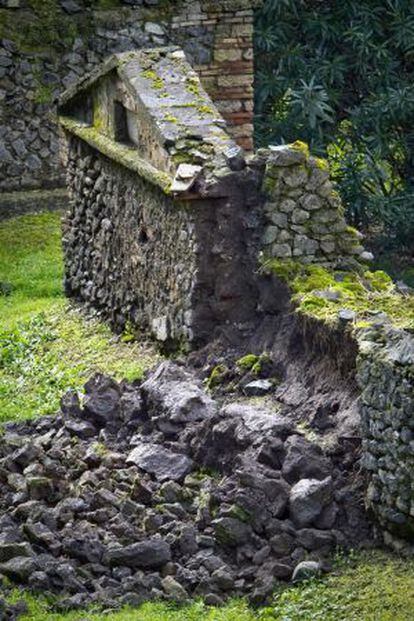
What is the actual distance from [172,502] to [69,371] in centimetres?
340

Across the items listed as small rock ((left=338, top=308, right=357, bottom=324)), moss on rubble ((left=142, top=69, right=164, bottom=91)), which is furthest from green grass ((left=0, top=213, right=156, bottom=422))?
small rock ((left=338, top=308, right=357, bottom=324))

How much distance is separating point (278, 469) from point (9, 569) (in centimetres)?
177

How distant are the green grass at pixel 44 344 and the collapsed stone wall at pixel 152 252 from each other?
26 centimetres

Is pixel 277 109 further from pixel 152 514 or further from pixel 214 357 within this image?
pixel 152 514

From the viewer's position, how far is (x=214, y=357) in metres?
12.7

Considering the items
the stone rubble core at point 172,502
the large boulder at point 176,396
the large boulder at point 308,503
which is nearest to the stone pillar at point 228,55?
the large boulder at point 176,396

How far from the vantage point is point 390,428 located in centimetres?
1005

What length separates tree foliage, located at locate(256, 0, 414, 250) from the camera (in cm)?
2134

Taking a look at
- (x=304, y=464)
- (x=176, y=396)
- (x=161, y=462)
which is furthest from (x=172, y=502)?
(x=176, y=396)

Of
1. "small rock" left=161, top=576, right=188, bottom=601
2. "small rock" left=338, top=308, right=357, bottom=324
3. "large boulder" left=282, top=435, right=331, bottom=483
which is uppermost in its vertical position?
"small rock" left=338, top=308, right=357, bottom=324

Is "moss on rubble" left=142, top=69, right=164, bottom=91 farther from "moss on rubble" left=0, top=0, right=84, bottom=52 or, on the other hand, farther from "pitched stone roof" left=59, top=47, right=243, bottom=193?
"moss on rubble" left=0, top=0, right=84, bottom=52

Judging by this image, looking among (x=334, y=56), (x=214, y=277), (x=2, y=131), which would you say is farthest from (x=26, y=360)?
(x=334, y=56)

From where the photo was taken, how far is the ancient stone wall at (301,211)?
496 inches

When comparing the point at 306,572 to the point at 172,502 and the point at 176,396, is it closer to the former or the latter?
the point at 172,502
